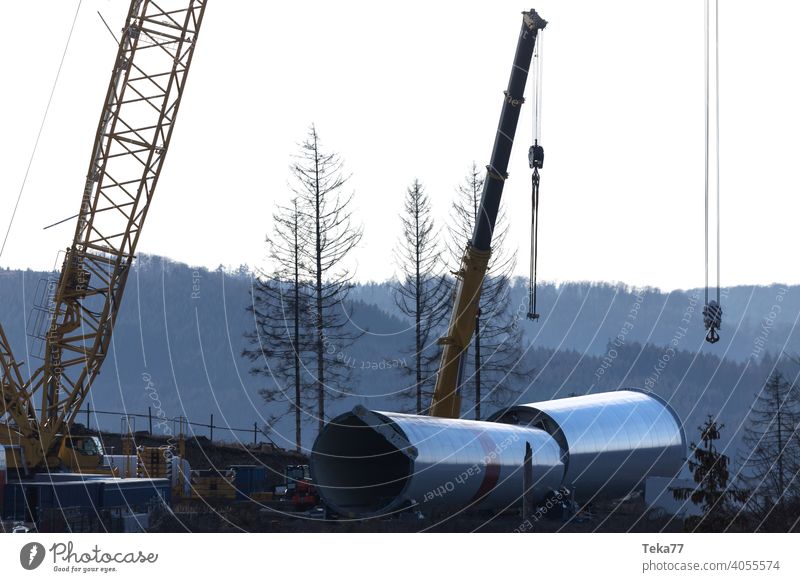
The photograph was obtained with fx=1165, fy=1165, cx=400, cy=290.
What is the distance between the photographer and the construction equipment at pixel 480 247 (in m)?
34.8

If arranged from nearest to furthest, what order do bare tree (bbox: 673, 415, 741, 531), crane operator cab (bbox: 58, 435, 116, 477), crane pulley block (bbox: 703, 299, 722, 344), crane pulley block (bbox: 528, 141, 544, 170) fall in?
1. crane pulley block (bbox: 703, 299, 722, 344)
2. bare tree (bbox: 673, 415, 741, 531)
3. crane pulley block (bbox: 528, 141, 544, 170)
4. crane operator cab (bbox: 58, 435, 116, 477)

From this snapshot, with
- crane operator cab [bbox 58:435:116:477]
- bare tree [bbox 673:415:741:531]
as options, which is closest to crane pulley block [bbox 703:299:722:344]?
bare tree [bbox 673:415:741:531]

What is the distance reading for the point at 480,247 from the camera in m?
35.1

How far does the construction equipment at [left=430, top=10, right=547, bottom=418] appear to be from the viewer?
114ft

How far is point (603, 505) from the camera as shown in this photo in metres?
37.8

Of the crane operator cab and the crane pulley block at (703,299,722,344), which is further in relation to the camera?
the crane operator cab

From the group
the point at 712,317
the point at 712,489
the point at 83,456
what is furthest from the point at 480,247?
the point at 83,456

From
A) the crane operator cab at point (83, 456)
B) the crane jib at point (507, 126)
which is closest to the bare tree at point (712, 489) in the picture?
the crane jib at point (507, 126)

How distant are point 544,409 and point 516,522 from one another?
5.14m

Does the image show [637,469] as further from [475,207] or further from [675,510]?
[475,207]

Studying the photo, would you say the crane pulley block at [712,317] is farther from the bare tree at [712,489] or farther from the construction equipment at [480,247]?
the construction equipment at [480,247]

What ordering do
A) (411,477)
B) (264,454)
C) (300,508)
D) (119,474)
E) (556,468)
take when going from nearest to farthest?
(411,477), (556,468), (300,508), (119,474), (264,454)

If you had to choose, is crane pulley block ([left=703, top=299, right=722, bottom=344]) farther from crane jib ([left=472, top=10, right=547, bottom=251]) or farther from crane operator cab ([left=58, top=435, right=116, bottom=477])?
crane operator cab ([left=58, top=435, right=116, bottom=477])
